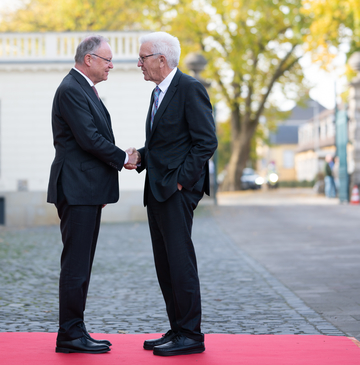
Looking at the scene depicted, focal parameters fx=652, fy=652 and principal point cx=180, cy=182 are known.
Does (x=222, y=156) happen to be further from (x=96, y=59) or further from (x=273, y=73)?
(x=96, y=59)

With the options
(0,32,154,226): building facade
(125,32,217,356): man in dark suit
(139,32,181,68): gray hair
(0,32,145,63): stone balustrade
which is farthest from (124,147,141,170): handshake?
(0,32,145,63): stone balustrade

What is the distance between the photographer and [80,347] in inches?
156

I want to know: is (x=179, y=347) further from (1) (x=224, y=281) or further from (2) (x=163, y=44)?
(1) (x=224, y=281)

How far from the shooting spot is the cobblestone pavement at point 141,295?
509 centimetres

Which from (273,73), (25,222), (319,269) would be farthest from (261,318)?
(273,73)

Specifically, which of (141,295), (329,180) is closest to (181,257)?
(141,295)

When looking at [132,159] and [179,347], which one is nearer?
[179,347]

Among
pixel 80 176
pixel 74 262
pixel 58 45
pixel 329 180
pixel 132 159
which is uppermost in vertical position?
pixel 58 45

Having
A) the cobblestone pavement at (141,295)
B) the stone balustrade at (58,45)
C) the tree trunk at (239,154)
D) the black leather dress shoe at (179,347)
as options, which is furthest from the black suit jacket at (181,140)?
the tree trunk at (239,154)

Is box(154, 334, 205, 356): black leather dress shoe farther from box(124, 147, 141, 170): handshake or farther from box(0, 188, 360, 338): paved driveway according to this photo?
box(124, 147, 141, 170): handshake

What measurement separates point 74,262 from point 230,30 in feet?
90.6

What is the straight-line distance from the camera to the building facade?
17688 mm

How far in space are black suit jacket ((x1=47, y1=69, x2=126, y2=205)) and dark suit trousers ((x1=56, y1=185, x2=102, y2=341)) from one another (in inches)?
2.9

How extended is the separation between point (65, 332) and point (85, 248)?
0.53 meters
